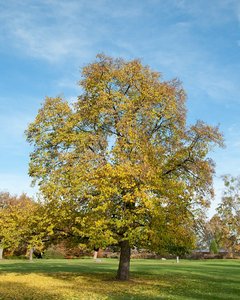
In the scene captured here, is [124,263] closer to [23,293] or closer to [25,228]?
[25,228]

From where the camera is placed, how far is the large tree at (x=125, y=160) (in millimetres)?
25328

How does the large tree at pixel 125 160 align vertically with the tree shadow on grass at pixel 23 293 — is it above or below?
above

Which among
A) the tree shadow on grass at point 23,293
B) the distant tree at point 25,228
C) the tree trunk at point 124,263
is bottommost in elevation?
the tree shadow on grass at point 23,293

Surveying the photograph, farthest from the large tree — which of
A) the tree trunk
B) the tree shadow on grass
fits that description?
the tree shadow on grass

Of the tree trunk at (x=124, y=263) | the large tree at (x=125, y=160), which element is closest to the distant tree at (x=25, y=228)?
the large tree at (x=125, y=160)

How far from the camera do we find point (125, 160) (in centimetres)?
2620

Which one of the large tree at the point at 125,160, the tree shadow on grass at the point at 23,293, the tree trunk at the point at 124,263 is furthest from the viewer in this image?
the tree trunk at the point at 124,263

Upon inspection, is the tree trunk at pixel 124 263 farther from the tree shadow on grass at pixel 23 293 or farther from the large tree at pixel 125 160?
the tree shadow on grass at pixel 23 293

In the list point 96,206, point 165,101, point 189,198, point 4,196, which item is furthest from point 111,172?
point 4,196

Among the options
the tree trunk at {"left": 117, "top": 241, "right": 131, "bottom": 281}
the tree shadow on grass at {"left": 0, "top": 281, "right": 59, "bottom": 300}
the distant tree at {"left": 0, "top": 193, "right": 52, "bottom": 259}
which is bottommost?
the tree shadow on grass at {"left": 0, "top": 281, "right": 59, "bottom": 300}

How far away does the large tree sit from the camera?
25.3m

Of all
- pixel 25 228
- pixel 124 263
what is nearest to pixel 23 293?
pixel 25 228

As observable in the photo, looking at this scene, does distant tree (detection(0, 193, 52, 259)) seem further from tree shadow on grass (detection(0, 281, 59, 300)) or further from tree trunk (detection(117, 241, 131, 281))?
tree trunk (detection(117, 241, 131, 281))

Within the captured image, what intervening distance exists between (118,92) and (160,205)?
8.71 metres
